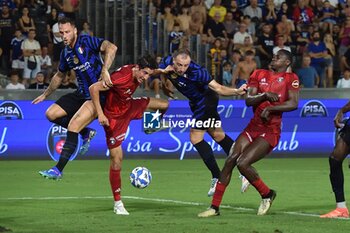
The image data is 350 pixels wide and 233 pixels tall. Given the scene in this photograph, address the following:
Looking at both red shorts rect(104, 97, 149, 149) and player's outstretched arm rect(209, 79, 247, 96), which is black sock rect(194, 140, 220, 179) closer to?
player's outstretched arm rect(209, 79, 247, 96)

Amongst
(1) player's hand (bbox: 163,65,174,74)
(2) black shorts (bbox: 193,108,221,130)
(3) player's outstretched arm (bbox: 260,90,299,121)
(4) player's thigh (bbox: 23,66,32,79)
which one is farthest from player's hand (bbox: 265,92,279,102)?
(4) player's thigh (bbox: 23,66,32,79)

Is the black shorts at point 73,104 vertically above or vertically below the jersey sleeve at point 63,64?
below

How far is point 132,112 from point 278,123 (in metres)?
2.16

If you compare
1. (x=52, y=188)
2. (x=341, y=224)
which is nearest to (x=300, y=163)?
(x=52, y=188)

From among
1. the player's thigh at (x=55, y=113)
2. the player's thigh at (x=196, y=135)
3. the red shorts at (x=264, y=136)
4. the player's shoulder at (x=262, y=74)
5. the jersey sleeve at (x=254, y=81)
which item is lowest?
the player's thigh at (x=196, y=135)

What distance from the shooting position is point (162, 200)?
16.9 meters

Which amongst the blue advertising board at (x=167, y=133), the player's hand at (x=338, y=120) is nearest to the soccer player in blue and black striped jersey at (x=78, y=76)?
the player's hand at (x=338, y=120)

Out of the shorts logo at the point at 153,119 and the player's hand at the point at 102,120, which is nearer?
the player's hand at the point at 102,120

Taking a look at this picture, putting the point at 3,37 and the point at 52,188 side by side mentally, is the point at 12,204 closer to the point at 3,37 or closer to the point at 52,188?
the point at 52,188

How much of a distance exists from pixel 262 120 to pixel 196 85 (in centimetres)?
298

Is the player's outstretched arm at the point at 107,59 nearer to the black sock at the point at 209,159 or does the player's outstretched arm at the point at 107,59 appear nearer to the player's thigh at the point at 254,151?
the player's thigh at the point at 254,151

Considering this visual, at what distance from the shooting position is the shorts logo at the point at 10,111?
24391 mm

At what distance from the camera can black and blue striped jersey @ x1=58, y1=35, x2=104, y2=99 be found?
1634 cm

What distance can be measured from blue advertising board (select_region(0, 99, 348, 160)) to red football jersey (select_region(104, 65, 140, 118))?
816 centimetres
